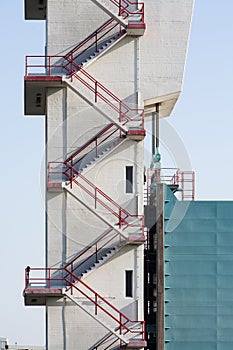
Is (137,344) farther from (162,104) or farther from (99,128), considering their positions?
(162,104)

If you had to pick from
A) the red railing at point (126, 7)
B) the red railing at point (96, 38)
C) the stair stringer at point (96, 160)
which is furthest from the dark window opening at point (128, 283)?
the red railing at point (126, 7)

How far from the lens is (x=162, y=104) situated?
6275 centimetres

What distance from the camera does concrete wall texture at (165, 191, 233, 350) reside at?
60219mm

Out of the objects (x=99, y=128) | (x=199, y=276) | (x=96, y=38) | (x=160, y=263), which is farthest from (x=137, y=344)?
(x=96, y=38)

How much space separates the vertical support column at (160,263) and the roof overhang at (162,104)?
316 cm

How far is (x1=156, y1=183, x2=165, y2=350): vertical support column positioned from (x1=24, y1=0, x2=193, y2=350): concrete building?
8 cm

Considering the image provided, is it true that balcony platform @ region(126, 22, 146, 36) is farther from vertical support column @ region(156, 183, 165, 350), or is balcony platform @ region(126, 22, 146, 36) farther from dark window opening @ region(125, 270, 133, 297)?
dark window opening @ region(125, 270, 133, 297)

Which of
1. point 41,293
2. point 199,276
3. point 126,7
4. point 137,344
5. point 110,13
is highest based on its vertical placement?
point 126,7

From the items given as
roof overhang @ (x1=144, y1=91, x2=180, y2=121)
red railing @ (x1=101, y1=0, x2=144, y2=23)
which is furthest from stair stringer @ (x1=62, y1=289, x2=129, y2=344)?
red railing @ (x1=101, y1=0, x2=144, y2=23)

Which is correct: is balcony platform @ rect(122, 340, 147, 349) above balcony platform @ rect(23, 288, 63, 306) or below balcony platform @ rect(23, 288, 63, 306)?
below

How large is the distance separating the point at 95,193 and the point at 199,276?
495 centimetres

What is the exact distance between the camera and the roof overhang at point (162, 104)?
61.2m

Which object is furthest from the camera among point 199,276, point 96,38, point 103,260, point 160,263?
point 96,38

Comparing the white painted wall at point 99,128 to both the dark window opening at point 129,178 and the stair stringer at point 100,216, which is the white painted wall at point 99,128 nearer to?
the dark window opening at point 129,178
